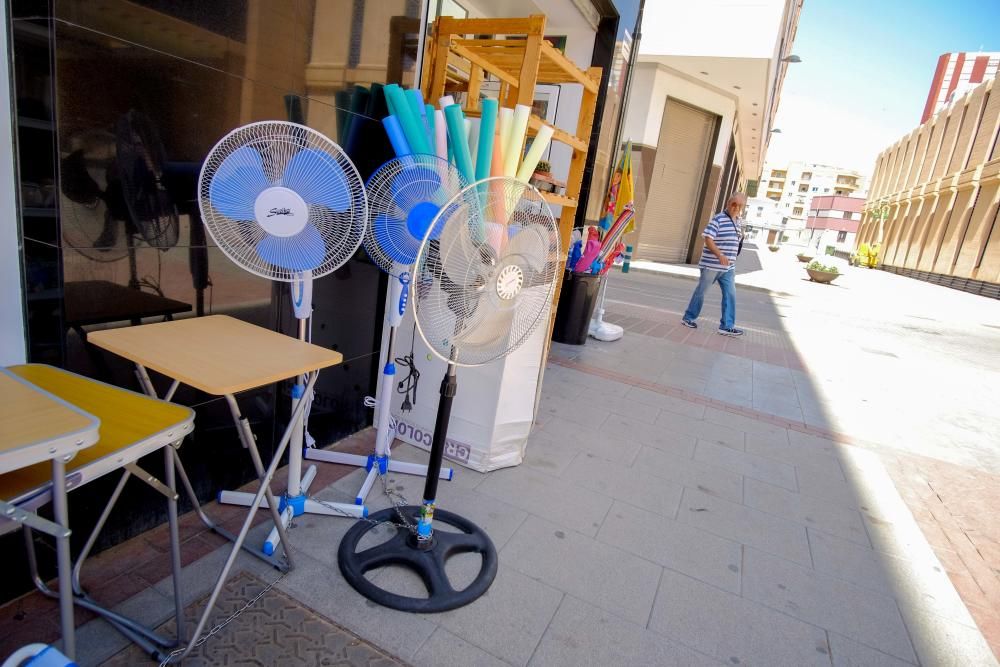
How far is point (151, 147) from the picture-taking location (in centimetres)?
191

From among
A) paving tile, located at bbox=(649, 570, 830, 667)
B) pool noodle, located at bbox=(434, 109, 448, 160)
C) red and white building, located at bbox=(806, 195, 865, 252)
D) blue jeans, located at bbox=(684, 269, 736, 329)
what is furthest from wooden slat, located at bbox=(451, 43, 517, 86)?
red and white building, located at bbox=(806, 195, 865, 252)

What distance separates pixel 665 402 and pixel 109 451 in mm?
4091

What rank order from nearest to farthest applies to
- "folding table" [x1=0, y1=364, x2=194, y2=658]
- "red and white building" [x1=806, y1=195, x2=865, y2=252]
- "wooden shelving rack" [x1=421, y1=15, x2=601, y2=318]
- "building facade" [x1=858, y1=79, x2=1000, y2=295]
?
"folding table" [x1=0, y1=364, x2=194, y2=658]
"wooden shelving rack" [x1=421, y1=15, x2=601, y2=318]
"building facade" [x1=858, y1=79, x2=1000, y2=295]
"red and white building" [x1=806, y1=195, x2=865, y2=252]

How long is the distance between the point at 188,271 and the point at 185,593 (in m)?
1.20

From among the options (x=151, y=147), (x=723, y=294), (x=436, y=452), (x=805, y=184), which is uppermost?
(x=805, y=184)

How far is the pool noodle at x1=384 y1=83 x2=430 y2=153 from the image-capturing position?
84.5 inches

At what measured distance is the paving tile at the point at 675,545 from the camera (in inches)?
95.5

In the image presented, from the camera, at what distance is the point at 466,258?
5.49 ft

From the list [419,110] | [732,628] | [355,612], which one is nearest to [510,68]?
[419,110]

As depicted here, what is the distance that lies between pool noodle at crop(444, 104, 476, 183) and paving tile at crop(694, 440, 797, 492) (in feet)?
8.20

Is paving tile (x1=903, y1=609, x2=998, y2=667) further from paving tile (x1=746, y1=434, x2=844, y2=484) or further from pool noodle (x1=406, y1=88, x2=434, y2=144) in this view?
pool noodle (x1=406, y1=88, x2=434, y2=144)

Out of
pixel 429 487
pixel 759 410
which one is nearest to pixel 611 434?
pixel 759 410

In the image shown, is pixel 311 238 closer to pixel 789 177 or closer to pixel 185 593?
pixel 185 593

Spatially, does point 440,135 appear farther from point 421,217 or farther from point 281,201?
point 281,201
